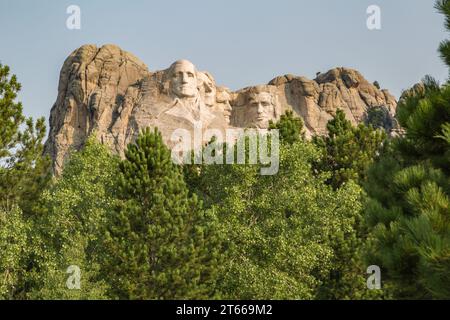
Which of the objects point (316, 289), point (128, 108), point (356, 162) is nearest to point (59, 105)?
point (128, 108)

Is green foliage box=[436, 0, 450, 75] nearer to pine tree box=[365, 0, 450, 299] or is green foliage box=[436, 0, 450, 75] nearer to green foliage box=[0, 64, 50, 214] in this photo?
pine tree box=[365, 0, 450, 299]

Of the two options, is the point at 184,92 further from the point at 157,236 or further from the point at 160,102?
the point at 157,236

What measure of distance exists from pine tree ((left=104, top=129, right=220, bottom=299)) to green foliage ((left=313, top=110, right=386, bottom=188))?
936cm

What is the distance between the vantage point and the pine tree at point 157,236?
22562 mm

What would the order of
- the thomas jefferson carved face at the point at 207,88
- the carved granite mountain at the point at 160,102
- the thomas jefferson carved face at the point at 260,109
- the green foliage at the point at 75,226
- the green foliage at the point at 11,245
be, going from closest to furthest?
the green foliage at the point at 75,226 → the green foliage at the point at 11,245 → the carved granite mountain at the point at 160,102 → the thomas jefferson carved face at the point at 207,88 → the thomas jefferson carved face at the point at 260,109

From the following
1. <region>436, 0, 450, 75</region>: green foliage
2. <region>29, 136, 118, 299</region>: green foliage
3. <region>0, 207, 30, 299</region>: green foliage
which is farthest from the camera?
<region>0, 207, 30, 299</region>: green foliage

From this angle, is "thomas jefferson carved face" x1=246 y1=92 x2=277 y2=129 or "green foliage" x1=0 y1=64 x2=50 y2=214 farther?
"thomas jefferson carved face" x1=246 y1=92 x2=277 y2=129

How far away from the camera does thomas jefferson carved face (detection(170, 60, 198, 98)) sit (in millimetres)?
48250

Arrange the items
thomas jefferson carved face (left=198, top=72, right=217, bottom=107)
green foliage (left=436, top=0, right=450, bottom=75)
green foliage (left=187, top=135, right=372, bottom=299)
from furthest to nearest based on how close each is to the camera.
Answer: thomas jefferson carved face (left=198, top=72, right=217, bottom=107), green foliage (left=187, top=135, right=372, bottom=299), green foliage (left=436, top=0, right=450, bottom=75)

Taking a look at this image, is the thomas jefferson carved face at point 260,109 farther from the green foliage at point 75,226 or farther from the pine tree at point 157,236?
the pine tree at point 157,236

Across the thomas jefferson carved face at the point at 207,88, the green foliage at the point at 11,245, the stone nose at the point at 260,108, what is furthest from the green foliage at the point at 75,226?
the stone nose at the point at 260,108

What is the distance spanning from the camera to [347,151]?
107 ft

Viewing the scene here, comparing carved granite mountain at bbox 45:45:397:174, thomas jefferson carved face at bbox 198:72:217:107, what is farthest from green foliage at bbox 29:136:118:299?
thomas jefferson carved face at bbox 198:72:217:107

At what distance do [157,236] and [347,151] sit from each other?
13.1 metres
